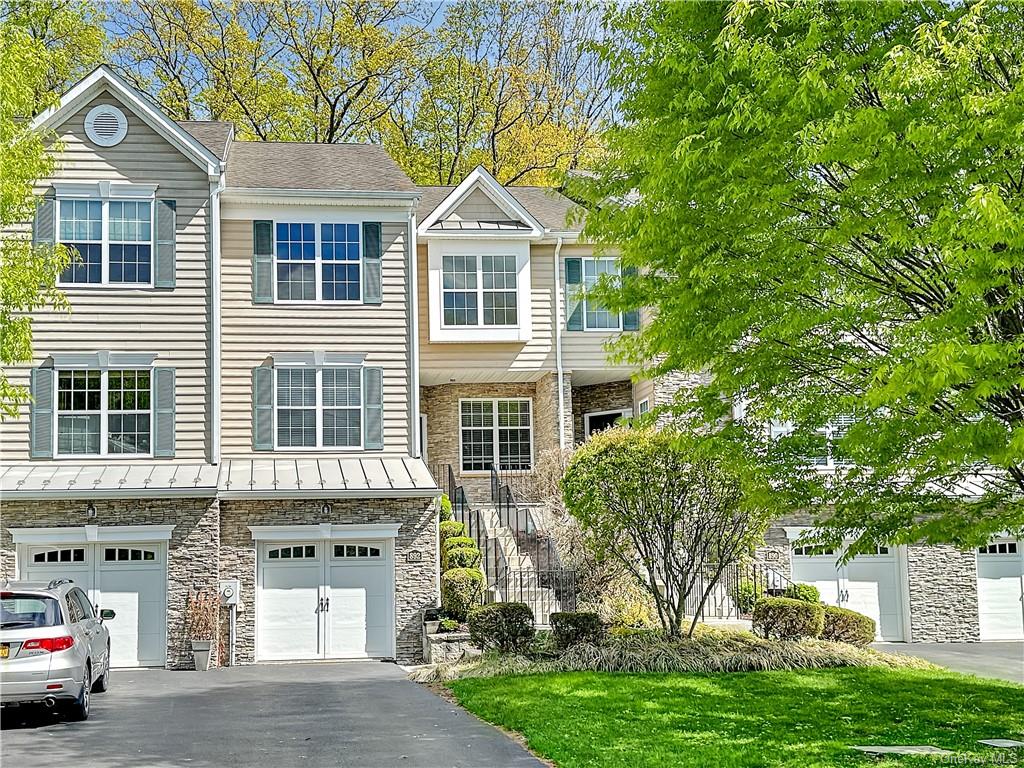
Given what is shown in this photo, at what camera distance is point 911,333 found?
413 inches

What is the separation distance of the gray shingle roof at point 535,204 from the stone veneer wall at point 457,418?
152 inches

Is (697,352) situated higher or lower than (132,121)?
lower

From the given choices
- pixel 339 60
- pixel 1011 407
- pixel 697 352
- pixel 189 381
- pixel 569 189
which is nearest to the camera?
pixel 1011 407

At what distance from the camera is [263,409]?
2262 cm

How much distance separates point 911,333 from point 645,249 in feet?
12.2

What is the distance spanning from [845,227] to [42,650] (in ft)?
31.1

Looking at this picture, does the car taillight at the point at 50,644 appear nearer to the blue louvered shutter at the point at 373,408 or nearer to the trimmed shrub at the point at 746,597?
the blue louvered shutter at the point at 373,408

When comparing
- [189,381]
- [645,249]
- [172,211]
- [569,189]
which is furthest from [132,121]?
[645,249]

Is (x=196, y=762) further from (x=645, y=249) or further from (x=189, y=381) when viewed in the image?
(x=189, y=381)

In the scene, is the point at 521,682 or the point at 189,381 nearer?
the point at 521,682

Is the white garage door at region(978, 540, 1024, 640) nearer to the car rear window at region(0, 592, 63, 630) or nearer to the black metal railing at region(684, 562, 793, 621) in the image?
the black metal railing at region(684, 562, 793, 621)

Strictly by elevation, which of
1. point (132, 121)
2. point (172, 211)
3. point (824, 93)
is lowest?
point (824, 93)

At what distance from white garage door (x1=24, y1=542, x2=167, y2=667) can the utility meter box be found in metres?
1.00

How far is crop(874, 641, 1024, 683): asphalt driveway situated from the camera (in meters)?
19.5
